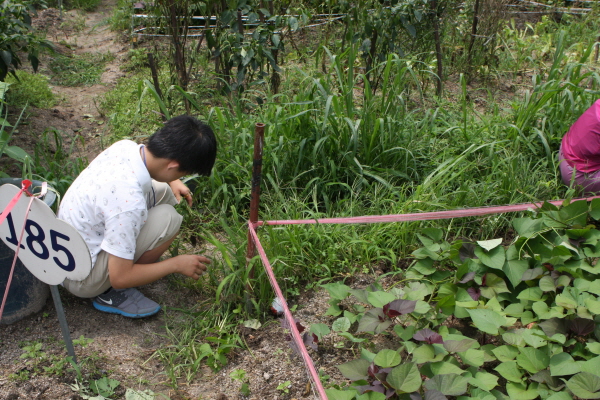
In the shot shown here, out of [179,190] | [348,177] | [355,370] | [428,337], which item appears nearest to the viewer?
[355,370]

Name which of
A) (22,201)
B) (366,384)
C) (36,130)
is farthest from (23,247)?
(36,130)

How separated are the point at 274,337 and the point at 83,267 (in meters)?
0.83

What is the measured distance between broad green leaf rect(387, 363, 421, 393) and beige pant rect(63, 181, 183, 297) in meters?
1.13

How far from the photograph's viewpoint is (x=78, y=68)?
4.59 m

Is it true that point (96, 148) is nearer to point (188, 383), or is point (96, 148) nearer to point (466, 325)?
point (188, 383)

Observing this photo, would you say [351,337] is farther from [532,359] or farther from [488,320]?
[532,359]

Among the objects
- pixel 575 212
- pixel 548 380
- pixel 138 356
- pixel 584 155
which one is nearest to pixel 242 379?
pixel 138 356

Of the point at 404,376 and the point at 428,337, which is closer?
the point at 404,376

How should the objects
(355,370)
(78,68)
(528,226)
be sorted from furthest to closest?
(78,68) → (528,226) → (355,370)

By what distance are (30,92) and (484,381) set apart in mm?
3610

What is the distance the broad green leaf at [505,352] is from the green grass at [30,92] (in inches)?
133

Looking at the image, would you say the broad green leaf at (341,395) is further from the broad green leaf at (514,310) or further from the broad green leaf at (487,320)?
the broad green leaf at (514,310)

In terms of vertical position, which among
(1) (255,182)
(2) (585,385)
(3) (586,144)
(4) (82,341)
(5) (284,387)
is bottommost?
(5) (284,387)

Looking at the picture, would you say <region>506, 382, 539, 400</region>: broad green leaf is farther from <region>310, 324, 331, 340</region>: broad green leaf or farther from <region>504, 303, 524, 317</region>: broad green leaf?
<region>310, 324, 331, 340</region>: broad green leaf
